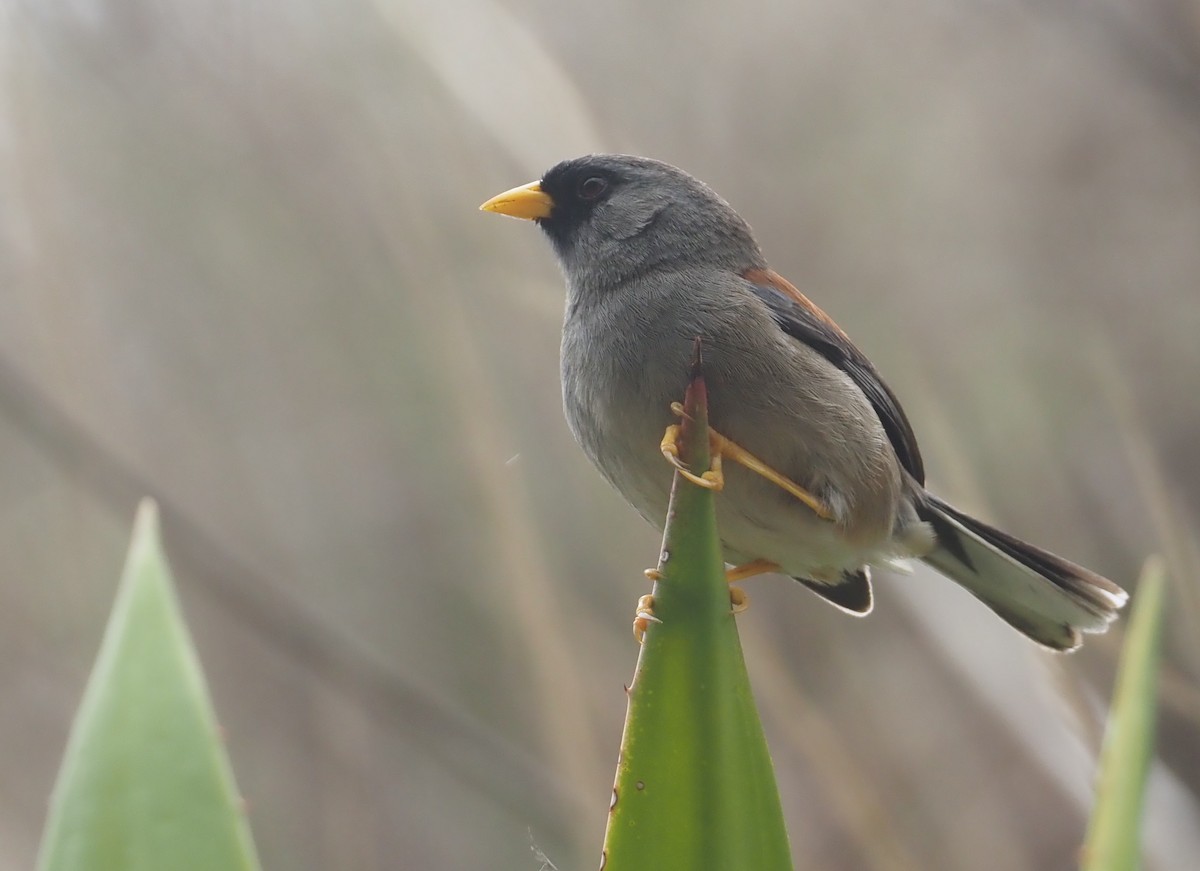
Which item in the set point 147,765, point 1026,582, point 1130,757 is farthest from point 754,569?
point 147,765

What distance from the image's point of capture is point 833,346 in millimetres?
2342

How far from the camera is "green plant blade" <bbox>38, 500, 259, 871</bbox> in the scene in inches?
48.3

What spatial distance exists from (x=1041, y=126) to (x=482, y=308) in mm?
2493

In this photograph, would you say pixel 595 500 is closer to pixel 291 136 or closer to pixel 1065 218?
pixel 291 136

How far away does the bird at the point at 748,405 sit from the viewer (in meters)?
2.05

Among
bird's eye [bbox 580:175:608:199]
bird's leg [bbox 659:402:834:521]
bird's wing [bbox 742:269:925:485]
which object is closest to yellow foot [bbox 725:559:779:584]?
bird's leg [bbox 659:402:834:521]

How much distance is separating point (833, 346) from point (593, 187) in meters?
0.69

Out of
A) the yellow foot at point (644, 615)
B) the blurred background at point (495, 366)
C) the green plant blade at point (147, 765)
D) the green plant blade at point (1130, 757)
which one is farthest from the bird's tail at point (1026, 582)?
the green plant blade at point (147, 765)

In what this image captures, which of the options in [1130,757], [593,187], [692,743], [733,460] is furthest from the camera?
[593,187]

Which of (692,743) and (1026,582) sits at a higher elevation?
(1026,582)

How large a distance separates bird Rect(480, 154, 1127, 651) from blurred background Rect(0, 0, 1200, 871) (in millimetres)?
357

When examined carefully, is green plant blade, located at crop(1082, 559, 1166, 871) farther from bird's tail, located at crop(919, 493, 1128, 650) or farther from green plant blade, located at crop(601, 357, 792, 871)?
bird's tail, located at crop(919, 493, 1128, 650)

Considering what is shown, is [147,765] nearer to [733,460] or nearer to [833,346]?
[733,460]

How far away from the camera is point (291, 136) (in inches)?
144
